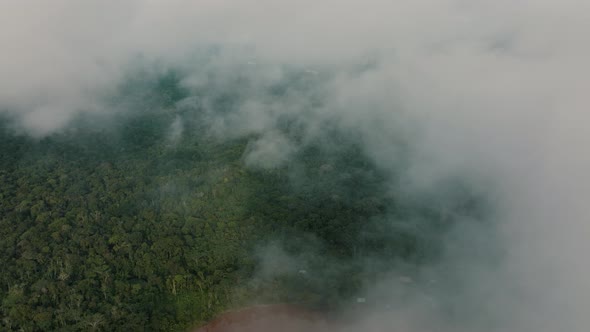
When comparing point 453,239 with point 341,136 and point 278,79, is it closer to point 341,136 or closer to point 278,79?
point 341,136

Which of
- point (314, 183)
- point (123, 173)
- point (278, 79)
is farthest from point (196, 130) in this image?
point (278, 79)

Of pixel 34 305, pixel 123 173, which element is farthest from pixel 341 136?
pixel 34 305

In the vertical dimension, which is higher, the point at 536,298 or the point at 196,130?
the point at 196,130

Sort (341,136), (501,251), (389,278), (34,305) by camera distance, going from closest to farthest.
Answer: (34,305), (389,278), (501,251), (341,136)

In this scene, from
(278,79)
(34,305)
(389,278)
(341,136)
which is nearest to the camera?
(34,305)

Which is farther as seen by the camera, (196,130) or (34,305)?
(196,130)

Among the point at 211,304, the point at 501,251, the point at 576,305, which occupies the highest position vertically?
the point at 501,251
